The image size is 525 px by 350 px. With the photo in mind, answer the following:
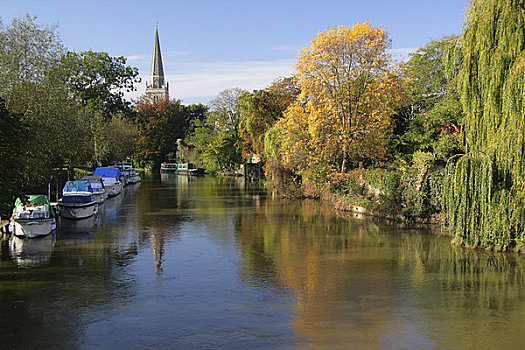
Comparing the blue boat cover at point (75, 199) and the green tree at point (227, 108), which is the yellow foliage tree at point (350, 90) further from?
the green tree at point (227, 108)

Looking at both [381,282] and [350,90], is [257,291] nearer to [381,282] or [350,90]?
[381,282]

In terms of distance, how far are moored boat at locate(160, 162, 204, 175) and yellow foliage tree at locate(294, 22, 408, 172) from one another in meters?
56.1

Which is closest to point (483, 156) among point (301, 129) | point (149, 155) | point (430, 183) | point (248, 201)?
point (430, 183)

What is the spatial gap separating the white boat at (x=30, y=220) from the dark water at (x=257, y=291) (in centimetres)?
58

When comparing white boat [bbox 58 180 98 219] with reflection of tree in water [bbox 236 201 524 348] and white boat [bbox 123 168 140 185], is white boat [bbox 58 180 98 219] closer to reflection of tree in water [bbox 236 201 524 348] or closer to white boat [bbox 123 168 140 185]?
reflection of tree in water [bbox 236 201 524 348]

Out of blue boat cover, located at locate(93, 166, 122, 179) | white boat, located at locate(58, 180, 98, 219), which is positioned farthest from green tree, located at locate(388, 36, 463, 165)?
blue boat cover, located at locate(93, 166, 122, 179)

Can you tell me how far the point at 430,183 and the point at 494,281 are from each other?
11.4 m

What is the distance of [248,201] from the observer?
43.6 meters

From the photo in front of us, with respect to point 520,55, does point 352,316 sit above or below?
below

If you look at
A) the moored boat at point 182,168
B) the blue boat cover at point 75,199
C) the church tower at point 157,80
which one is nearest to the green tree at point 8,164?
the blue boat cover at point 75,199

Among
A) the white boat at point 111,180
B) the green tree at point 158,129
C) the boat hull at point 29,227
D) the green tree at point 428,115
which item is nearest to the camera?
the boat hull at point 29,227

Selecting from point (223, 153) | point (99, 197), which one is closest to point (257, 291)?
point (99, 197)

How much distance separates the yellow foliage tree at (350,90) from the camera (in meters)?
35.5

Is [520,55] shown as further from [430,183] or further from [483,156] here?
[430,183]
